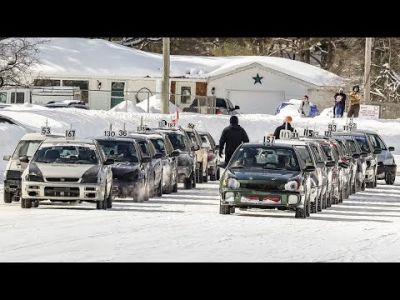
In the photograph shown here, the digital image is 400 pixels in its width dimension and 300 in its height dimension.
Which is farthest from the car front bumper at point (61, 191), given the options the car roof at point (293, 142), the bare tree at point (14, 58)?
the bare tree at point (14, 58)

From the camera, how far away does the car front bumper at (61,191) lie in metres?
27.0

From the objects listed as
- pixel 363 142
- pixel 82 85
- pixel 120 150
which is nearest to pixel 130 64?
pixel 82 85

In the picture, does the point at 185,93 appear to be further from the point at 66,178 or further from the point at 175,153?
the point at 66,178

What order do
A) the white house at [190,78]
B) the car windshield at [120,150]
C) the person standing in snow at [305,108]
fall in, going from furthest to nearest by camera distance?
the white house at [190,78] → the person standing in snow at [305,108] → the car windshield at [120,150]

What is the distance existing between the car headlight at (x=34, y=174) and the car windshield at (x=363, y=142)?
14316mm

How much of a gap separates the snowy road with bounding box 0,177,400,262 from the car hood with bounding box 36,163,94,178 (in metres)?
0.66

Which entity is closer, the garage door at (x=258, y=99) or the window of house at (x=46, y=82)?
the window of house at (x=46, y=82)

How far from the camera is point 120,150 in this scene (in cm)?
3139

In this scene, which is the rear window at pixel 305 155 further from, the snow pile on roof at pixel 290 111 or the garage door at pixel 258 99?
the garage door at pixel 258 99

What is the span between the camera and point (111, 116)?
57.6 m

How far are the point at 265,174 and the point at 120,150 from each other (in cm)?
543

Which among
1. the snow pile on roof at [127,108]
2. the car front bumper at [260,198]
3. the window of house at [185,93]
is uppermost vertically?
the window of house at [185,93]

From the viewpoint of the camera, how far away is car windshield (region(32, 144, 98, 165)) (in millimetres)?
27823
